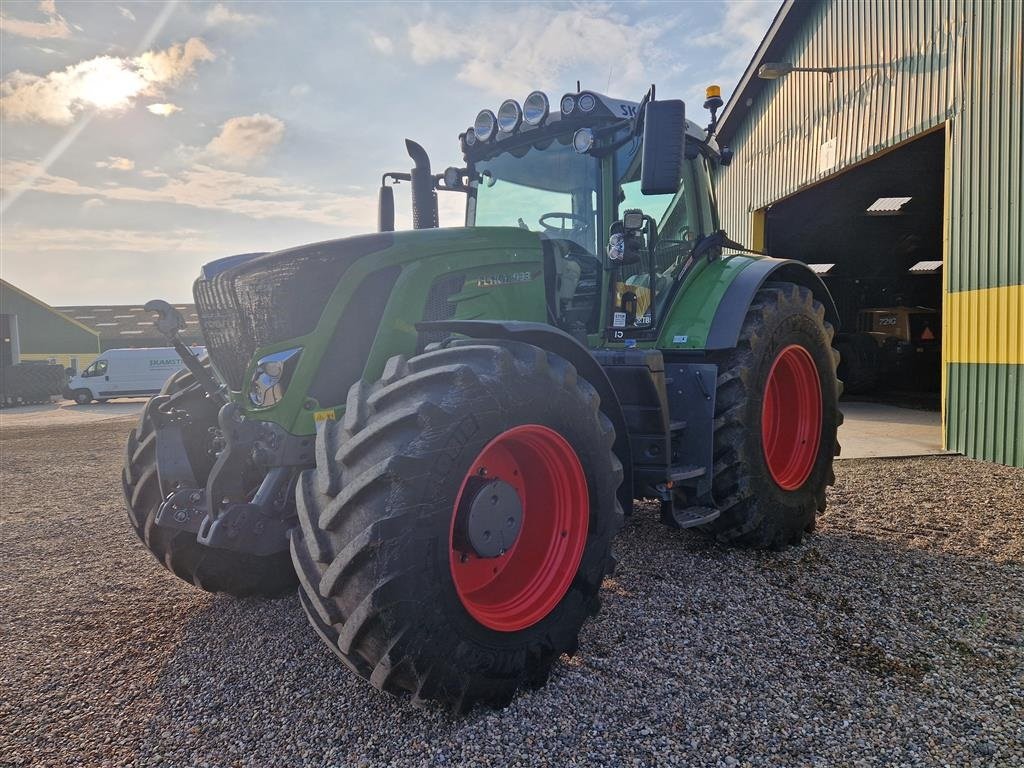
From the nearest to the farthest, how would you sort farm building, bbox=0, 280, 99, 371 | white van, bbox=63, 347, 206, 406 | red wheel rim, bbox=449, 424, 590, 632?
red wheel rim, bbox=449, 424, 590, 632 → white van, bbox=63, 347, 206, 406 → farm building, bbox=0, 280, 99, 371

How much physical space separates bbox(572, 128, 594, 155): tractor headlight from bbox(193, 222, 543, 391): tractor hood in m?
1.01

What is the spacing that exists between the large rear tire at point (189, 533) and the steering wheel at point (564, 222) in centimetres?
212

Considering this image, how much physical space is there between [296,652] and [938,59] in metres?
8.63

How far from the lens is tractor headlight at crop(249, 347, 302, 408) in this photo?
108 inches

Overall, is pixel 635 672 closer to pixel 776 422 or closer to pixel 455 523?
pixel 455 523

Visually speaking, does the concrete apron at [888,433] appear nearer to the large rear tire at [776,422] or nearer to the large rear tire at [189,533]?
the large rear tire at [776,422]

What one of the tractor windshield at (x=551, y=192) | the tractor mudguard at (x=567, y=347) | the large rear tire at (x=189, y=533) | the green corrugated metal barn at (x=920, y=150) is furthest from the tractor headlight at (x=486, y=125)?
the green corrugated metal barn at (x=920, y=150)

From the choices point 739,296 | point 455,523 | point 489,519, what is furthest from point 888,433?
point 455,523

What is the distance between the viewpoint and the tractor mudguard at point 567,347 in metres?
2.74

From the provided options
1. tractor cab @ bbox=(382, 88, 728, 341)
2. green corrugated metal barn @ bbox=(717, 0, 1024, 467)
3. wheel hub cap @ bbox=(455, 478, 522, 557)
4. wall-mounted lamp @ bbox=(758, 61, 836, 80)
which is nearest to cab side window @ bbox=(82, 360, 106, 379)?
green corrugated metal barn @ bbox=(717, 0, 1024, 467)

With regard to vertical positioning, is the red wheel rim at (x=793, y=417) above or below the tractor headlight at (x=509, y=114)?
below

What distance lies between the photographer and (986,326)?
708 centimetres

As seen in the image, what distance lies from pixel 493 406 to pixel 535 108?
211cm

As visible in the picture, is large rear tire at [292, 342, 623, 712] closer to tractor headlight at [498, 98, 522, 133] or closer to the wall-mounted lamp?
tractor headlight at [498, 98, 522, 133]
